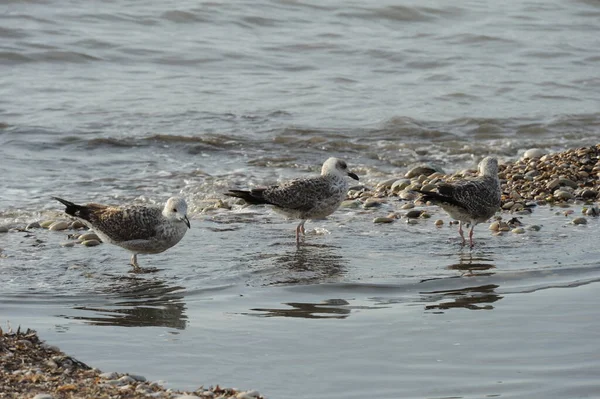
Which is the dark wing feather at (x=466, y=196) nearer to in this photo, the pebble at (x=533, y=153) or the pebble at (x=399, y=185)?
the pebble at (x=399, y=185)

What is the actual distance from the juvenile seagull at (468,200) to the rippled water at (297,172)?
25 centimetres

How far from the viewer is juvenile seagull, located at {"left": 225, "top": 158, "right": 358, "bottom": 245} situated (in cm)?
1033

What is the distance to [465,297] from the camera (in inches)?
A: 306

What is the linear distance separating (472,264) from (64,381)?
14.1 ft

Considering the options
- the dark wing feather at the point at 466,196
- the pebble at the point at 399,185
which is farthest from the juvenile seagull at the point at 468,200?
the pebble at the point at 399,185

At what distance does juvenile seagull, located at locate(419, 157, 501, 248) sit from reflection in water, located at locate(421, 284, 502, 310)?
Result: 1.61m

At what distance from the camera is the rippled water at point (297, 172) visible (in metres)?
6.35

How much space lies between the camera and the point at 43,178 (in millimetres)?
12695

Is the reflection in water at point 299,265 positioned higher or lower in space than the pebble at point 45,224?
lower

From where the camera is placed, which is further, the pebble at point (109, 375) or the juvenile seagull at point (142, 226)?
the juvenile seagull at point (142, 226)

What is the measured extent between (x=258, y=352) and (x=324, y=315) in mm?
1019

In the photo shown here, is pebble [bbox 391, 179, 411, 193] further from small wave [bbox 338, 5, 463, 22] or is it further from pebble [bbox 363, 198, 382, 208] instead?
small wave [bbox 338, 5, 463, 22]

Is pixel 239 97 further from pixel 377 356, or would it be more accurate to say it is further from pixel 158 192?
pixel 377 356

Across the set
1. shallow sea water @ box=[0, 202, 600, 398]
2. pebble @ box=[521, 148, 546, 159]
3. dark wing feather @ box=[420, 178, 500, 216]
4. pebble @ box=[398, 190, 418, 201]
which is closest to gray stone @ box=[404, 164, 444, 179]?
pebble @ box=[398, 190, 418, 201]
